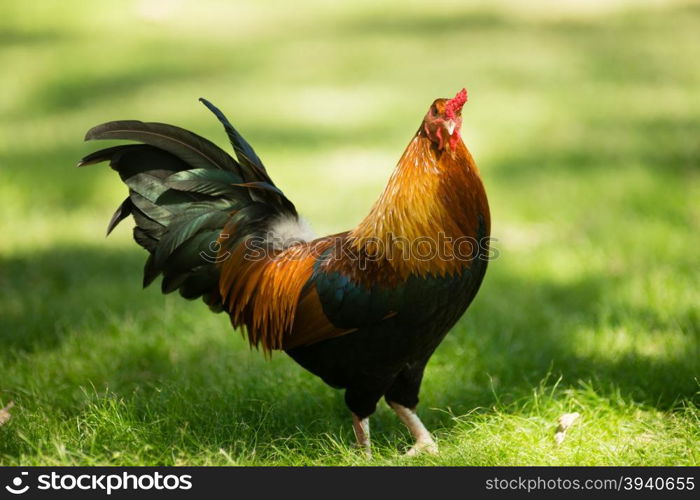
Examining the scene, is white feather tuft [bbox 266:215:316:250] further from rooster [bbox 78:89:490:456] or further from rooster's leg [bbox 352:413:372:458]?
rooster's leg [bbox 352:413:372:458]

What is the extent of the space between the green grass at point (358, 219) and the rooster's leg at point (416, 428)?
0.30 ft

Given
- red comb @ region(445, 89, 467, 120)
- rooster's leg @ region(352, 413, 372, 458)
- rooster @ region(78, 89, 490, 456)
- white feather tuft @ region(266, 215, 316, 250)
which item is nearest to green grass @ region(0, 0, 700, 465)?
rooster's leg @ region(352, 413, 372, 458)

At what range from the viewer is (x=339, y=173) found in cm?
877

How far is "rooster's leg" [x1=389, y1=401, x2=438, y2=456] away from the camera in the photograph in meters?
3.75

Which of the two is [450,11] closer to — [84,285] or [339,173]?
[339,173]

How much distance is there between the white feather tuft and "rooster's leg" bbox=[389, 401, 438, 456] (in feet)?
3.00

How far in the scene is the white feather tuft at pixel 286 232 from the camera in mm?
3842

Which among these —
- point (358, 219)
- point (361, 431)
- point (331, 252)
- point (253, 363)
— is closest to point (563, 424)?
point (361, 431)

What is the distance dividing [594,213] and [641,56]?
7017mm

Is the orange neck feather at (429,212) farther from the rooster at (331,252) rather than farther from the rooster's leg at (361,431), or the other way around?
the rooster's leg at (361,431)

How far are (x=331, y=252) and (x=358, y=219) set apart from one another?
3.85 meters

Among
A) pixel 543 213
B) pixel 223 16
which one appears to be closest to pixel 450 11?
pixel 223 16

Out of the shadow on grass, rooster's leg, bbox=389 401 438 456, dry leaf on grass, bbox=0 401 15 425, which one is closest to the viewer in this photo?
dry leaf on grass, bbox=0 401 15 425

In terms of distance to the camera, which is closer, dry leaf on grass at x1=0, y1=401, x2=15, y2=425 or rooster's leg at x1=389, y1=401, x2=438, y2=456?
dry leaf on grass at x1=0, y1=401, x2=15, y2=425
